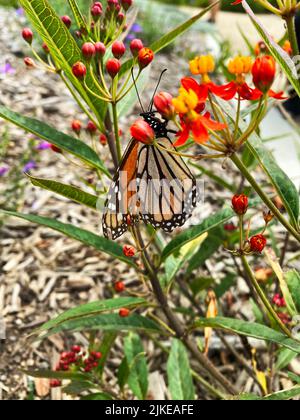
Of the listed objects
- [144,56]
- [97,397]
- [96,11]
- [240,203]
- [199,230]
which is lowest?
[97,397]

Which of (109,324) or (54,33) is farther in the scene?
(109,324)

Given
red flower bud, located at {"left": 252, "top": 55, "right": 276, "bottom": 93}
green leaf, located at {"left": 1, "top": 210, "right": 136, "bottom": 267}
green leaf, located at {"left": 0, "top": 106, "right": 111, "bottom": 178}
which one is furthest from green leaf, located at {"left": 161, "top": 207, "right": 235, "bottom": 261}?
red flower bud, located at {"left": 252, "top": 55, "right": 276, "bottom": 93}

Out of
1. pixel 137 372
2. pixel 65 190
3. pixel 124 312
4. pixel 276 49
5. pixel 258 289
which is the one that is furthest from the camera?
pixel 137 372

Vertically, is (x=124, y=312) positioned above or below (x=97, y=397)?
above

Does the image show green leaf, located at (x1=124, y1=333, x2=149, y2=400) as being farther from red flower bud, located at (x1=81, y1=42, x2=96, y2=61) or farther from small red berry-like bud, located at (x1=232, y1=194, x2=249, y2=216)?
red flower bud, located at (x1=81, y1=42, x2=96, y2=61)

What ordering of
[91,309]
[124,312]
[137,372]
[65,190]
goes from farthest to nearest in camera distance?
[137,372]
[124,312]
[91,309]
[65,190]

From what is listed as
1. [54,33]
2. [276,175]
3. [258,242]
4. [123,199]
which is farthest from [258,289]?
[54,33]

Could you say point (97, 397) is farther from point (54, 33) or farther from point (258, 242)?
point (54, 33)
